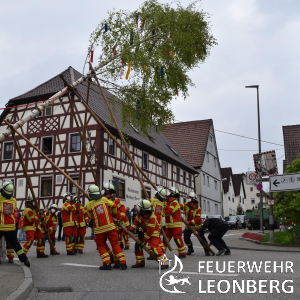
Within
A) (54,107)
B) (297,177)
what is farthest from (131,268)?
(54,107)

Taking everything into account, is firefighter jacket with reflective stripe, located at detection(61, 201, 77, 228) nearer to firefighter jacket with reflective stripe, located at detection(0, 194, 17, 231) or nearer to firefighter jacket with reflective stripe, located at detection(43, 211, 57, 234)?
firefighter jacket with reflective stripe, located at detection(43, 211, 57, 234)

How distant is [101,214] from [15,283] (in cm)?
264

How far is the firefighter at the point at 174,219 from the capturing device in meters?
11.0

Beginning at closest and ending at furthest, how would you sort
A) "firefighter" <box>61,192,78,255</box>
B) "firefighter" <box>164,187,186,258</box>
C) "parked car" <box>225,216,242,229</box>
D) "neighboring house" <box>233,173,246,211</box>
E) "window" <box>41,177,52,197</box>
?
"firefighter" <box>164,187,186,258</box> → "firefighter" <box>61,192,78,255</box> → "window" <box>41,177,52,197</box> → "parked car" <box>225,216,242,229</box> → "neighboring house" <box>233,173,246,211</box>

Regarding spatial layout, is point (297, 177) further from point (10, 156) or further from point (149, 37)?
point (10, 156)

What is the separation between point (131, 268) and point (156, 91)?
26.0 feet

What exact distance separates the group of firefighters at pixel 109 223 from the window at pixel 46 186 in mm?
13976

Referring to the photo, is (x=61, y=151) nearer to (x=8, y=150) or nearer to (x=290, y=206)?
(x=8, y=150)

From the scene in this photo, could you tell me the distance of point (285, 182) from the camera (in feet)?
53.0

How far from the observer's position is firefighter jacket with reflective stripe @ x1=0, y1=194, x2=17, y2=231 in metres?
9.09

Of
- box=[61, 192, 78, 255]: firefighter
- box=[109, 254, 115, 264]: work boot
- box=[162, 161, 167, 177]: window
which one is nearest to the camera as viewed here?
box=[109, 254, 115, 264]: work boot

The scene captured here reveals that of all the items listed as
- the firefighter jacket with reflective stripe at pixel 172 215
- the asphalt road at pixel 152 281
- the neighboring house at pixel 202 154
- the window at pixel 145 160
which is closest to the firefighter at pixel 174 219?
the firefighter jacket with reflective stripe at pixel 172 215

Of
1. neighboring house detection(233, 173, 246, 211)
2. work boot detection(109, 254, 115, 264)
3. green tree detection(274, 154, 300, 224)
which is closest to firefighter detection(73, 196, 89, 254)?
work boot detection(109, 254, 115, 264)

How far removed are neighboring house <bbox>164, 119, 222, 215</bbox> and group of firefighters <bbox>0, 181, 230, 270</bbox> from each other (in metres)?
30.7
